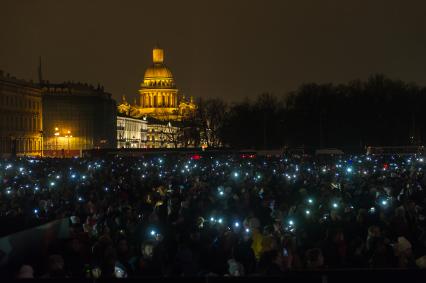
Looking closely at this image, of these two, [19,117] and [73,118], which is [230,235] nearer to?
[19,117]

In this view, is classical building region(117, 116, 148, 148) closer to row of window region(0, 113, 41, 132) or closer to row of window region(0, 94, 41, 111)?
row of window region(0, 94, 41, 111)

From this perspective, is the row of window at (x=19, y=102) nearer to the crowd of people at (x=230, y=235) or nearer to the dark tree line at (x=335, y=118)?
the dark tree line at (x=335, y=118)

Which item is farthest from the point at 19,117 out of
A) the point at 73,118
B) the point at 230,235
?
the point at 230,235

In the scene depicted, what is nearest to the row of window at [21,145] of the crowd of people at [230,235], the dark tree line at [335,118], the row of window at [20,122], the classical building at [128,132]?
the row of window at [20,122]

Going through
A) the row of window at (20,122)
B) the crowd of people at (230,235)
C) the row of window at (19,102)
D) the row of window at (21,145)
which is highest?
the row of window at (19,102)

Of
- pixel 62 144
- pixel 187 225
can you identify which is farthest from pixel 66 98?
pixel 187 225

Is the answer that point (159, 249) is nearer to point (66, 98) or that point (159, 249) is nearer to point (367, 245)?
point (367, 245)
